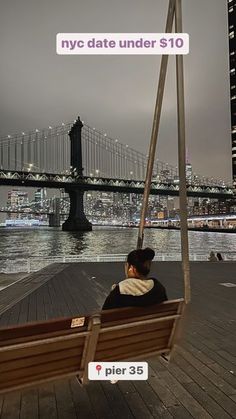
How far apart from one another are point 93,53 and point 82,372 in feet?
8.65

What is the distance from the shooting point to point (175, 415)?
315 cm

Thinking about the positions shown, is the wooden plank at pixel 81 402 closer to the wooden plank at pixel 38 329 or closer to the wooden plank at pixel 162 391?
the wooden plank at pixel 162 391

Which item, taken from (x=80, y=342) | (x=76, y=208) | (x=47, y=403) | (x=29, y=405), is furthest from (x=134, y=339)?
(x=76, y=208)

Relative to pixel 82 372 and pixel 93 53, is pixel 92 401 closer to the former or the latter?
pixel 82 372

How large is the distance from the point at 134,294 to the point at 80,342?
627mm

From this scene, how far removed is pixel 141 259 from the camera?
334 cm

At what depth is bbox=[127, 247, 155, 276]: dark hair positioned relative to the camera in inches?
130

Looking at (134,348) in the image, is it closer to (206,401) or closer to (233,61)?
(206,401)

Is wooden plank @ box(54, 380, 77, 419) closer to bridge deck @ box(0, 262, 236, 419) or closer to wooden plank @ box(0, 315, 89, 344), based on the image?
bridge deck @ box(0, 262, 236, 419)

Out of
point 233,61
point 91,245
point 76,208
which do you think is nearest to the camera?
point 91,245

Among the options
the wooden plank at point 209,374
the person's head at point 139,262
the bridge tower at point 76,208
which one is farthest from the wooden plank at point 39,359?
the bridge tower at point 76,208

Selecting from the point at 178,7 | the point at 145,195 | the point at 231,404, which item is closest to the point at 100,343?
the point at 231,404

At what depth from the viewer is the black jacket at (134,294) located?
334 centimetres

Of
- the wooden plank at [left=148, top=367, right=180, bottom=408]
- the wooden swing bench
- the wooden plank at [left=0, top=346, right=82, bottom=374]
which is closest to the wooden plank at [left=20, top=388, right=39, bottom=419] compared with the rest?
the wooden swing bench
